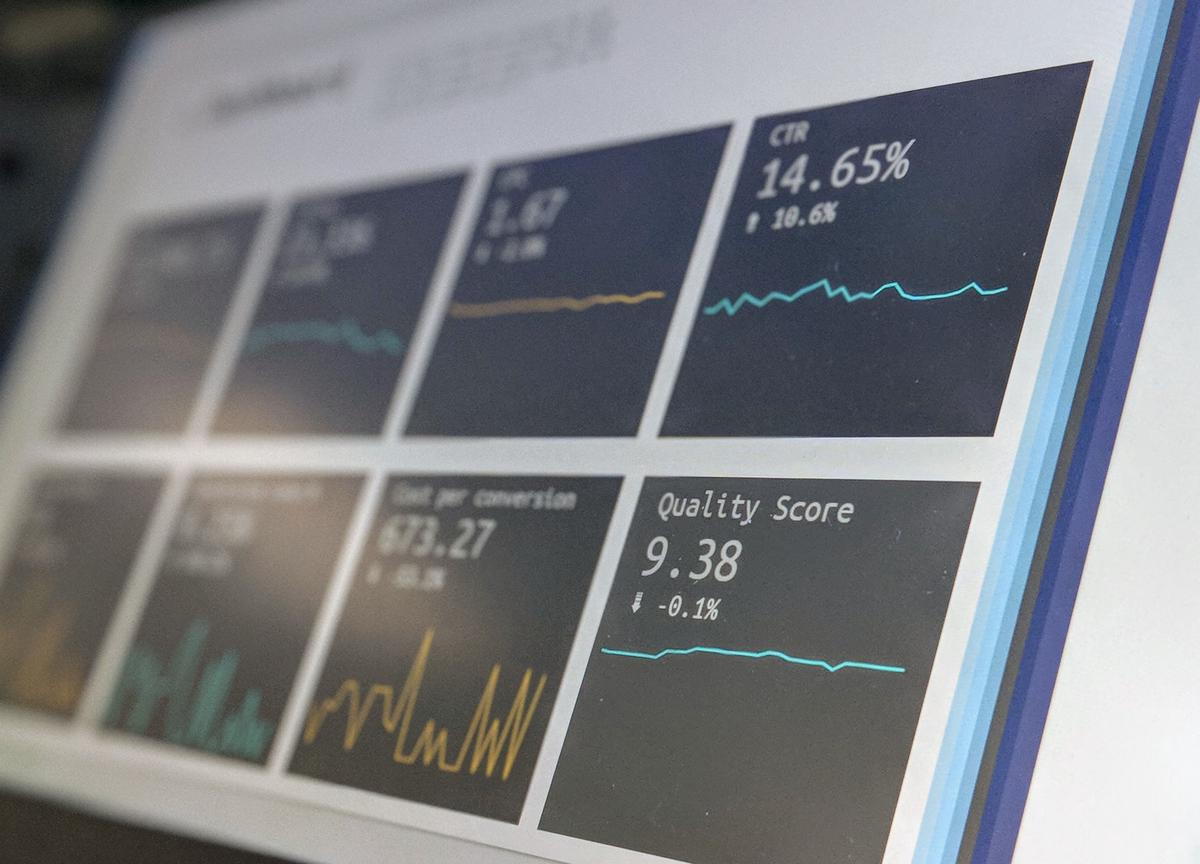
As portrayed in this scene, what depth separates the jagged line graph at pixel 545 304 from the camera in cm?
116

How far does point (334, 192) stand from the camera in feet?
4.91

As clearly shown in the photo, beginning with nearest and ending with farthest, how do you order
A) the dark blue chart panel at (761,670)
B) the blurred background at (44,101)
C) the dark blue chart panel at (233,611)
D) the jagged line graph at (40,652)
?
1. the dark blue chart panel at (761,670)
2. the dark blue chart panel at (233,611)
3. the jagged line graph at (40,652)
4. the blurred background at (44,101)

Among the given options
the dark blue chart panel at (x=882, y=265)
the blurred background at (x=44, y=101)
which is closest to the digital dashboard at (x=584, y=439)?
the dark blue chart panel at (x=882, y=265)

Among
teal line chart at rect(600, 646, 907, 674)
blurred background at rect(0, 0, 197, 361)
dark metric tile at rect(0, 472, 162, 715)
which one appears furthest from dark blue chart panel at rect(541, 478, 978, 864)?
blurred background at rect(0, 0, 197, 361)

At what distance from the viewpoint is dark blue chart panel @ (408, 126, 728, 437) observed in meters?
1.15

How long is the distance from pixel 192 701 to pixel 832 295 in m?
0.73

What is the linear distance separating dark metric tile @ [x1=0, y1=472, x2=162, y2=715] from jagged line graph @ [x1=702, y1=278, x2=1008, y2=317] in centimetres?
72

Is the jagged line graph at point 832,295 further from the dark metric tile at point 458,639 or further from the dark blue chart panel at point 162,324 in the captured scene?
the dark blue chart panel at point 162,324

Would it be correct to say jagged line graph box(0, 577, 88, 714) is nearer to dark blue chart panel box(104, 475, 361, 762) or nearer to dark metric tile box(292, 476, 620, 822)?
dark blue chart panel box(104, 475, 361, 762)

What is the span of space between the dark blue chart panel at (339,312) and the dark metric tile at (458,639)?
15 centimetres

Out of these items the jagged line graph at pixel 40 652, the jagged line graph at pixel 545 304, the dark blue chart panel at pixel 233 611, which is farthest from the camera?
the jagged line graph at pixel 40 652

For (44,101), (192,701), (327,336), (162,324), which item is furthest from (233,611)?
(44,101)

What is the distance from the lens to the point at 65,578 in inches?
60.0

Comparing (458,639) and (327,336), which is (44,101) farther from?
(458,639)
